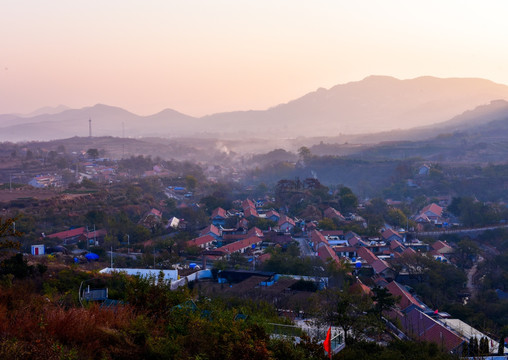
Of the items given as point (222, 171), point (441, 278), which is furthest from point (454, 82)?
point (441, 278)

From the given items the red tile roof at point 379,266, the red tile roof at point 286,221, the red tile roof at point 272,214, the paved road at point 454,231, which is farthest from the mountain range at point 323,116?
the red tile roof at point 379,266

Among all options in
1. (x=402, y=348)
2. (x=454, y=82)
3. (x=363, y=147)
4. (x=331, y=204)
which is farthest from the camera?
(x=454, y=82)

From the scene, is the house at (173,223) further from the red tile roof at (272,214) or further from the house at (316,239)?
the house at (316,239)

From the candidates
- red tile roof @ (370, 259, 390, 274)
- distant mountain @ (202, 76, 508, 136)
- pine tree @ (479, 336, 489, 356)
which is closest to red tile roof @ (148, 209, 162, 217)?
red tile roof @ (370, 259, 390, 274)

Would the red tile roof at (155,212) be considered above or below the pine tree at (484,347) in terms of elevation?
below

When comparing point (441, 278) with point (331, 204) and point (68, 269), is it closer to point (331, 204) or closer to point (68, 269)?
point (68, 269)

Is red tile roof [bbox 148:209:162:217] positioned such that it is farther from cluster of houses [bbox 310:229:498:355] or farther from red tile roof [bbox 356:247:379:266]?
red tile roof [bbox 356:247:379:266]

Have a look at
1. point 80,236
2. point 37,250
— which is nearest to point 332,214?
point 80,236
